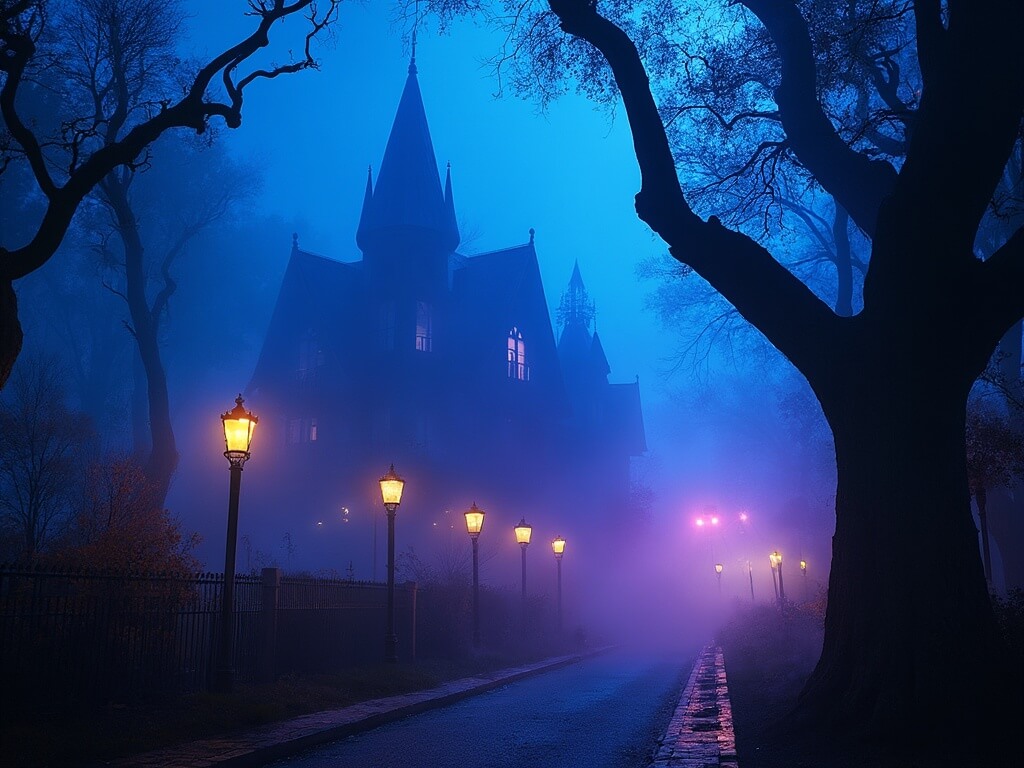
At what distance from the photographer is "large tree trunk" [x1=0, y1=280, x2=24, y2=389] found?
8.65 m

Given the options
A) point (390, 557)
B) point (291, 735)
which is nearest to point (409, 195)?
point (390, 557)

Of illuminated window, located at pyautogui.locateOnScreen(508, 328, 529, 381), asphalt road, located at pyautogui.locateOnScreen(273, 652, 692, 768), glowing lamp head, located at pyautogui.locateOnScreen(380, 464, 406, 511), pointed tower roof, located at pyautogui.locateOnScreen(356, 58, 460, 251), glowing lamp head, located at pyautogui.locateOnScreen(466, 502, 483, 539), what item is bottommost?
asphalt road, located at pyautogui.locateOnScreen(273, 652, 692, 768)

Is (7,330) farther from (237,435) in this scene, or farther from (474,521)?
(474,521)

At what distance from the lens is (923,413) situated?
7953 mm

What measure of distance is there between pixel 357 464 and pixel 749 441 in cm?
3401

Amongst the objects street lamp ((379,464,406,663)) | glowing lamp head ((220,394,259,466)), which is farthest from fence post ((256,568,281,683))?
street lamp ((379,464,406,663))

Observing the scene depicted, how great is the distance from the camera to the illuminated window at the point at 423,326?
4047cm

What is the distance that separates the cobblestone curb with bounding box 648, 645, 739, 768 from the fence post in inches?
268

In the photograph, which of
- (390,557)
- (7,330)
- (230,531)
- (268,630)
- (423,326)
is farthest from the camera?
(423,326)

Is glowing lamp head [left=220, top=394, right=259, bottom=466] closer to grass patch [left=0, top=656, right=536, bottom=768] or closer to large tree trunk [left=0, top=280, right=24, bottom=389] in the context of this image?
grass patch [left=0, top=656, right=536, bottom=768]

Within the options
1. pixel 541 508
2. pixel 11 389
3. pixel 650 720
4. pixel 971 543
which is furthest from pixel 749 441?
pixel 971 543

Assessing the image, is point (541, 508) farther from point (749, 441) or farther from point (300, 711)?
point (300, 711)

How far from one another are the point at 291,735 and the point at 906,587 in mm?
7023

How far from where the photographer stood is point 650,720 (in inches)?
478
